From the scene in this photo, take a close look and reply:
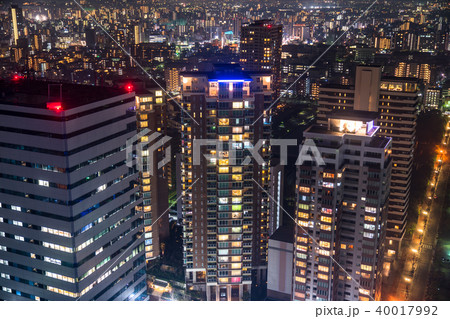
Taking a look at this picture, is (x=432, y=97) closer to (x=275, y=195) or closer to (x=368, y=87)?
(x=368, y=87)

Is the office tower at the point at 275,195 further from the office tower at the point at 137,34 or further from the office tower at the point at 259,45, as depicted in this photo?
the office tower at the point at 137,34

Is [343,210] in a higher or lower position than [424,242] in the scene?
higher

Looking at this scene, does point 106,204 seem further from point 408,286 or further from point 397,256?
point 397,256

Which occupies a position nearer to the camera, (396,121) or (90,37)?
(396,121)

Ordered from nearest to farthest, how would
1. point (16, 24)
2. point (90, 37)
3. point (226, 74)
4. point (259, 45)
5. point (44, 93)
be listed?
point (44, 93) < point (226, 74) < point (16, 24) < point (259, 45) < point (90, 37)

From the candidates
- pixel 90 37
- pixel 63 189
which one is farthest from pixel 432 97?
pixel 90 37

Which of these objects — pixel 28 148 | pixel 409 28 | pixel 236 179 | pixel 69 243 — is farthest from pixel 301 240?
pixel 409 28

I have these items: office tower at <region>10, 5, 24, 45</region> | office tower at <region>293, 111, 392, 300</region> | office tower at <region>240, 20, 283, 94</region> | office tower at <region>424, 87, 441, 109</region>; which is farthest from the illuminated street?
office tower at <region>10, 5, 24, 45</region>

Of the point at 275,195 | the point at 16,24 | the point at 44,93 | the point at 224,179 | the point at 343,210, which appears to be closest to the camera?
the point at 44,93

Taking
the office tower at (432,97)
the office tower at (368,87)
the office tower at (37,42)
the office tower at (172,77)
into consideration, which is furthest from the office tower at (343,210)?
the office tower at (37,42)
